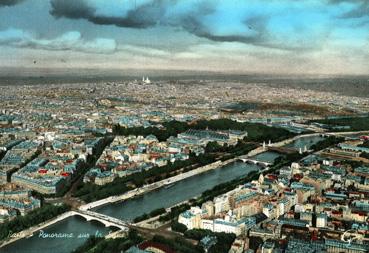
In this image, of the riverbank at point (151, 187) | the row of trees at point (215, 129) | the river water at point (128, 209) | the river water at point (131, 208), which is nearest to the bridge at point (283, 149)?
the row of trees at point (215, 129)

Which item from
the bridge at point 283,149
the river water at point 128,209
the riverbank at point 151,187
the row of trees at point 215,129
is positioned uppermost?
the row of trees at point 215,129

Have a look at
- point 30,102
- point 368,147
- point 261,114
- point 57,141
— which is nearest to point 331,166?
point 368,147

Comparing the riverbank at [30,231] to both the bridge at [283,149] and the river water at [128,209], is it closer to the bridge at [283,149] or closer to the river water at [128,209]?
the river water at [128,209]

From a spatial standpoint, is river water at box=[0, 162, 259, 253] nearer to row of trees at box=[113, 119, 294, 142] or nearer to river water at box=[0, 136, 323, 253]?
river water at box=[0, 136, 323, 253]

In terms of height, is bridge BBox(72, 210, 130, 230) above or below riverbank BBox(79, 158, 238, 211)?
below

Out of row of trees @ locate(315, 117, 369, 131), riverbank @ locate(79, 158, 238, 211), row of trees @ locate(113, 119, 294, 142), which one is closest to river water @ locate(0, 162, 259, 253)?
riverbank @ locate(79, 158, 238, 211)

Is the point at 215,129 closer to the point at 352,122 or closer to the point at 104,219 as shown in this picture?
the point at 352,122

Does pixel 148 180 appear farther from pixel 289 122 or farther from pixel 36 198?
pixel 289 122

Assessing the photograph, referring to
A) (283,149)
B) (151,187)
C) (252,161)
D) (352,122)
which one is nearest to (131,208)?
(151,187)
